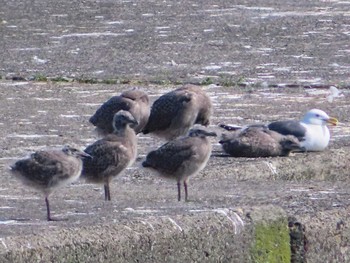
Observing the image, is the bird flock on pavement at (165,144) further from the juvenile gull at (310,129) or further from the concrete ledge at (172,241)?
the concrete ledge at (172,241)

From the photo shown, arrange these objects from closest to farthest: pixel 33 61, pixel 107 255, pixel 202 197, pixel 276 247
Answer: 1. pixel 107 255
2. pixel 276 247
3. pixel 202 197
4. pixel 33 61

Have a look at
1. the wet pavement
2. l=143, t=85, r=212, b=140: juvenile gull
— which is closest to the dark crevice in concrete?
l=143, t=85, r=212, b=140: juvenile gull

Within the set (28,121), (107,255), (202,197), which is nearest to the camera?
(107,255)

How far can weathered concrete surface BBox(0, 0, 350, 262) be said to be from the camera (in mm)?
4969

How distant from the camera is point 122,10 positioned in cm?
1212

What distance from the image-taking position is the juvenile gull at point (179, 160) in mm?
6082

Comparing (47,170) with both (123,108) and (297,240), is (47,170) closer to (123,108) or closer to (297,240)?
(297,240)

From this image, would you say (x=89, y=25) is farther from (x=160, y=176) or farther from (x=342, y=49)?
(x=160, y=176)

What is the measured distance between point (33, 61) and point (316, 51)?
245 centimetres

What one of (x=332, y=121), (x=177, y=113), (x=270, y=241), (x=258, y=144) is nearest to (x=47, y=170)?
(x=270, y=241)

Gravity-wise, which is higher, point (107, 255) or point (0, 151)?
point (107, 255)

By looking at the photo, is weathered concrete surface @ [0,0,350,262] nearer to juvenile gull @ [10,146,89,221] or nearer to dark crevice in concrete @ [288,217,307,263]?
dark crevice in concrete @ [288,217,307,263]

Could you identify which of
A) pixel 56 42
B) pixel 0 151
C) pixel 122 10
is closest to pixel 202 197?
pixel 0 151

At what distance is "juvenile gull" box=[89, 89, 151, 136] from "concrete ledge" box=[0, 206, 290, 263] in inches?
87.3
